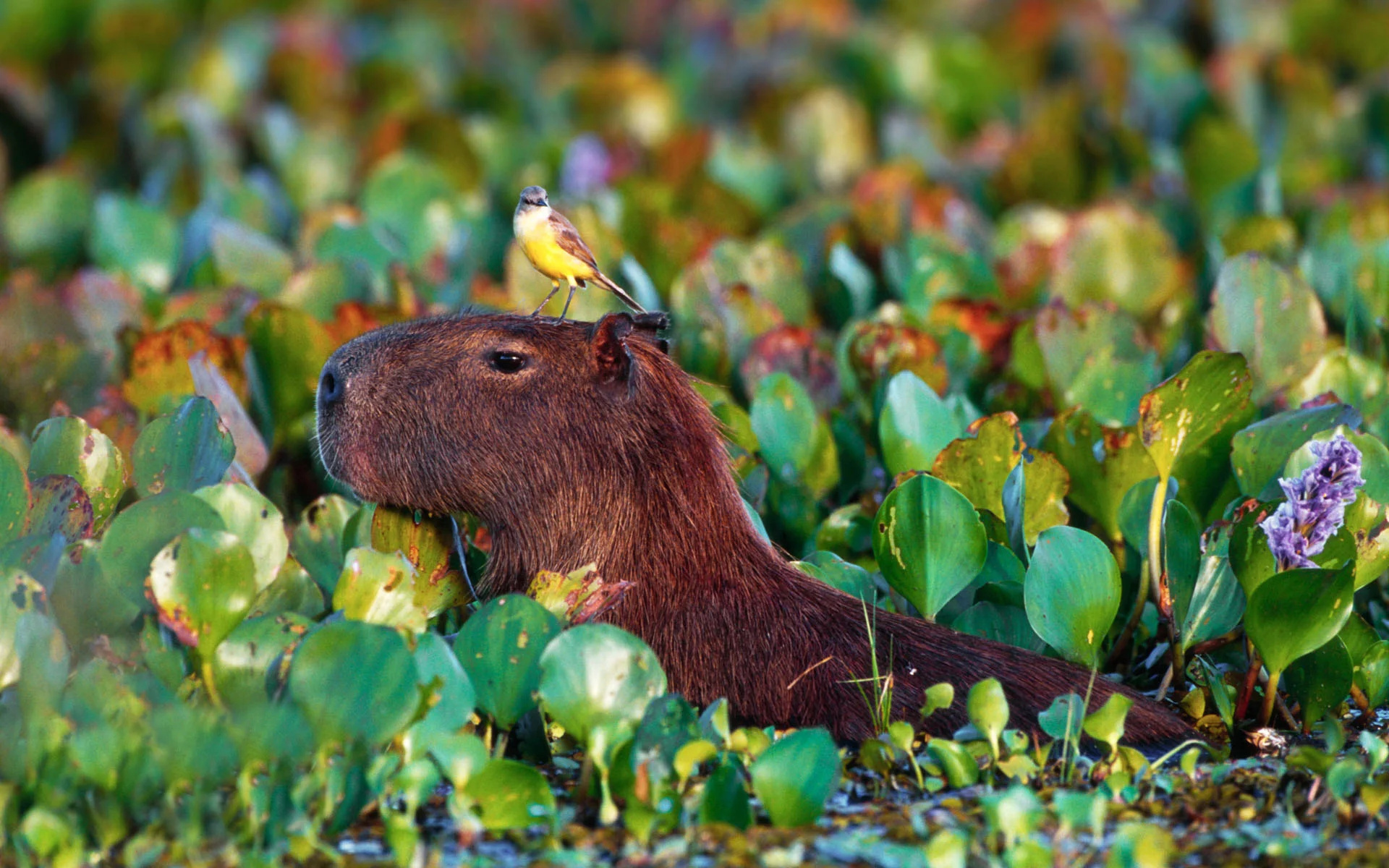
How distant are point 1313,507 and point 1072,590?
689 millimetres

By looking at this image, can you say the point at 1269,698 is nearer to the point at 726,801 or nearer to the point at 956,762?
the point at 956,762

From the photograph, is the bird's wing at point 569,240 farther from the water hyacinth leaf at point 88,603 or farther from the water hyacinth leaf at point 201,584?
the water hyacinth leaf at point 88,603

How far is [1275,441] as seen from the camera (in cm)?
516

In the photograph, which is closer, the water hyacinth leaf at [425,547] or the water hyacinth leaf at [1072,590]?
the water hyacinth leaf at [1072,590]

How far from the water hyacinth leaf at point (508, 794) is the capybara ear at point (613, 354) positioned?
1.21 m

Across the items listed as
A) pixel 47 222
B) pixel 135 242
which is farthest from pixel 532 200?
pixel 47 222

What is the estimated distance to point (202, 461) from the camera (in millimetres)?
4914

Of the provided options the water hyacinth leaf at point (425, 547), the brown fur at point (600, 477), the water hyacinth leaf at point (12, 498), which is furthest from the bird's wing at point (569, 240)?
the water hyacinth leaf at point (12, 498)

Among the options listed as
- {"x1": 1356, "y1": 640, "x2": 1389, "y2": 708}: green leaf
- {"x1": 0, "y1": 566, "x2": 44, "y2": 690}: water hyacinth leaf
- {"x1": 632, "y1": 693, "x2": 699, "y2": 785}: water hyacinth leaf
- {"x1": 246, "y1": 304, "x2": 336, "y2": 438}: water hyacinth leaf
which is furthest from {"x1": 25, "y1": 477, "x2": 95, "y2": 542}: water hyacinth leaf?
{"x1": 1356, "y1": 640, "x2": 1389, "y2": 708}: green leaf

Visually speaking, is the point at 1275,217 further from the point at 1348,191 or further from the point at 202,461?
the point at 202,461

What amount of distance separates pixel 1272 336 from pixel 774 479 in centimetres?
207

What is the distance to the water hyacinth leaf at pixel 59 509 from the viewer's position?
4703 mm

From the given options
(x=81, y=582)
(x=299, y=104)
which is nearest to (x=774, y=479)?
(x=81, y=582)

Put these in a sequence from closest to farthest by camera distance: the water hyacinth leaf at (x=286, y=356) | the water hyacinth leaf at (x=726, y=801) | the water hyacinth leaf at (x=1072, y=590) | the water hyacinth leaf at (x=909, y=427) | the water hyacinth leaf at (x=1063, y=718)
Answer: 1. the water hyacinth leaf at (x=726, y=801)
2. the water hyacinth leaf at (x=1063, y=718)
3. the water hyacinth leaf at (x=1072, y=590)
4. the water hyacinth leaf at (x=909, y=427)
5. the water hyacinth leaf at (x=286, y=356)
